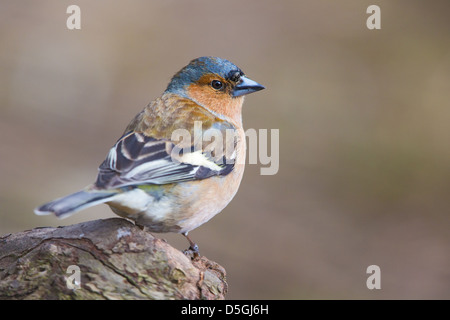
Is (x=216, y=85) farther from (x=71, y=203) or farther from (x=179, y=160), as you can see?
(x=71, y=203)

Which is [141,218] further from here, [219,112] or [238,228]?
[238,228]

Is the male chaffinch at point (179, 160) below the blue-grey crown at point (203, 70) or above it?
below

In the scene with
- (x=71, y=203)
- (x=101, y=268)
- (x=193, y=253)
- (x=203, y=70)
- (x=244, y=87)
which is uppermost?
(x=203, y=70)

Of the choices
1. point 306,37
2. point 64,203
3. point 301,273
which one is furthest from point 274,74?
point 64,203

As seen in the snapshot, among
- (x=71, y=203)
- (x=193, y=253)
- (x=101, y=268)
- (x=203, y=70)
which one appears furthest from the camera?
(x=203, y=70)

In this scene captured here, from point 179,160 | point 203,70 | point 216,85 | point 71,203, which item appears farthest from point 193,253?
point 203,70

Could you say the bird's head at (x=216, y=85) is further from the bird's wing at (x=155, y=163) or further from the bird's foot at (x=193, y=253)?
the bird's foot at (x=193, y=253)

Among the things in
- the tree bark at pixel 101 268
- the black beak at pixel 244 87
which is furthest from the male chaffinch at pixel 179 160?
the tree bark at pixel 101 268

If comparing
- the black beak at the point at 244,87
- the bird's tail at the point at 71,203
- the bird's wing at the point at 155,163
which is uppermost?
the black beak at the point at 244,87
